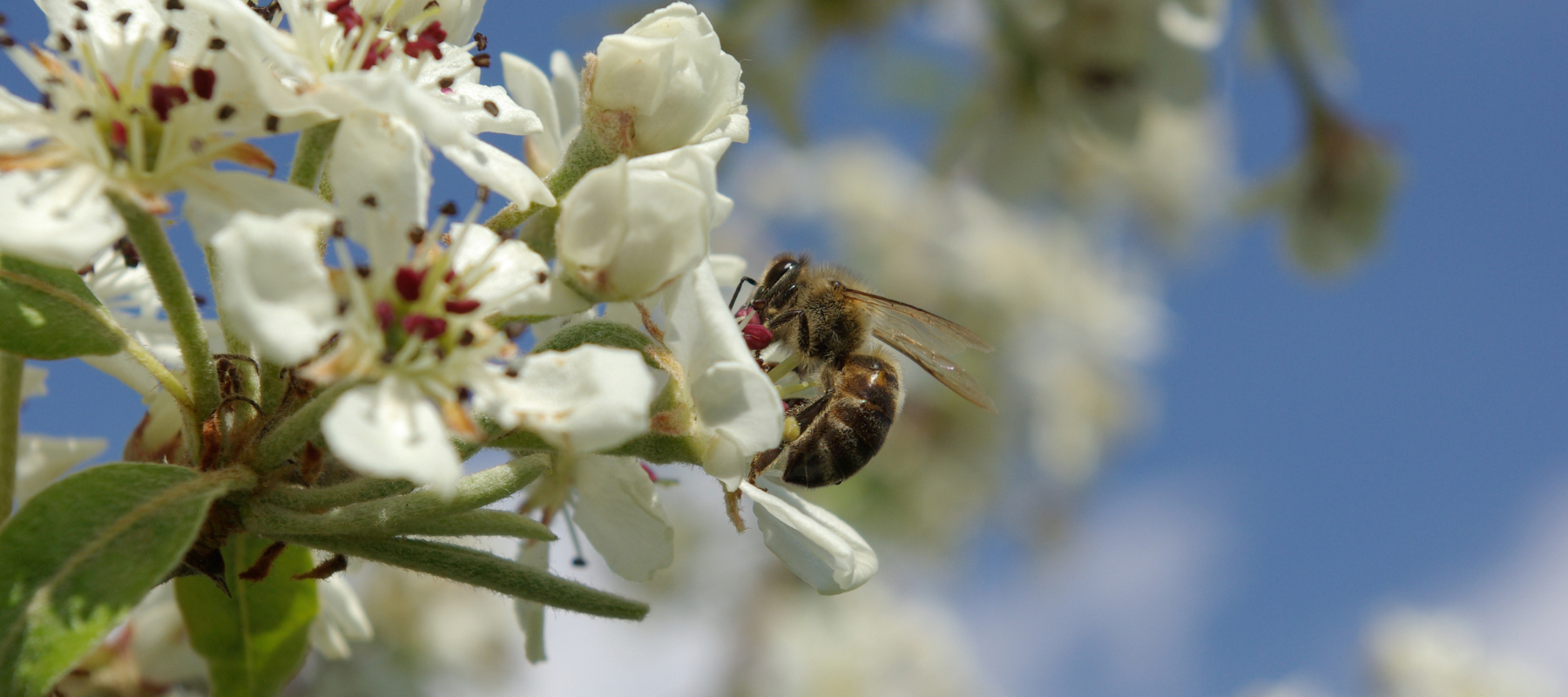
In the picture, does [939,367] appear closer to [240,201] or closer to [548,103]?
[548,103]

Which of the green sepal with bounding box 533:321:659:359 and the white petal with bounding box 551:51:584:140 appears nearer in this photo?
the green sepal with bounding box 533:321:659:359

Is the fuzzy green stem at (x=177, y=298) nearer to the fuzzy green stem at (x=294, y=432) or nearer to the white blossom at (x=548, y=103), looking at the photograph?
Answer: the fuzzy green stem at (x=294, y=432)

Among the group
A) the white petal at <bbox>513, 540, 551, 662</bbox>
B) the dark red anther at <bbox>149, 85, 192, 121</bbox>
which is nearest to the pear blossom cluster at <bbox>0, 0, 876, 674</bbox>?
the dark red anther at <bbox>149, 85, 192, 121</bbox>

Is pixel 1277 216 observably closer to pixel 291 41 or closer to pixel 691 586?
pixel 291 41

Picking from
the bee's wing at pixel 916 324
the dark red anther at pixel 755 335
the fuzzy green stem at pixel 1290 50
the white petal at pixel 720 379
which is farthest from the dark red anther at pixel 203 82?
the fuzzy green stem at pixel 1290 50

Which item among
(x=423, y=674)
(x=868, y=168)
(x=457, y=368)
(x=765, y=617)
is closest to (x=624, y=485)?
(x=457, y=368)

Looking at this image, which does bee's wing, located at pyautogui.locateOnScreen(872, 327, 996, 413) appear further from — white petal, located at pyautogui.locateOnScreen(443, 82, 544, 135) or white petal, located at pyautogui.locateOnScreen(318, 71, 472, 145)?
white petal, located at pyautogui.locateOnScreen(318, 71, 472, 145)
